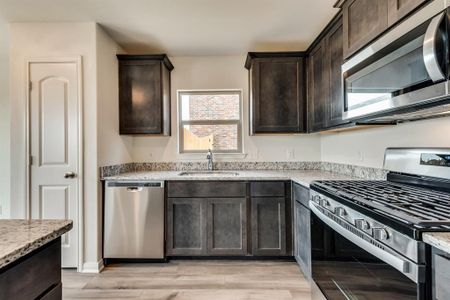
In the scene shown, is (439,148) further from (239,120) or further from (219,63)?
(219,63)

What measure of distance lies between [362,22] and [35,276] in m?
2.13

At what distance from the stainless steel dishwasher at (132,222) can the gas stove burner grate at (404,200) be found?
1689 mm

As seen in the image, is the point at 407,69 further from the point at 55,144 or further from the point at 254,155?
the point at 55,144

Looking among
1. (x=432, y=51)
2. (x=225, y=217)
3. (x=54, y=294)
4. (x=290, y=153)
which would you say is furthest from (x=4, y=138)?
(x=432, y=51)

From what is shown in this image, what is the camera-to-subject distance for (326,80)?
2479 mm

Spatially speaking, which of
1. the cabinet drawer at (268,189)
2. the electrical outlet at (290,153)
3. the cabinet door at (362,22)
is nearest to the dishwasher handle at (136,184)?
→ the cabinet drawer at (268,189)

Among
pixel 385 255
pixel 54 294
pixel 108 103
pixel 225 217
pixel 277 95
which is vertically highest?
pixel 277 95

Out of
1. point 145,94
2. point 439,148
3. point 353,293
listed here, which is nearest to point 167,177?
point 145,94

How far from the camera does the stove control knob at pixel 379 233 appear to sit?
109 cm

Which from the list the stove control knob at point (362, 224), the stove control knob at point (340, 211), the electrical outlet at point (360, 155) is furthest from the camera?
the electrical outlet at point (360, 155)

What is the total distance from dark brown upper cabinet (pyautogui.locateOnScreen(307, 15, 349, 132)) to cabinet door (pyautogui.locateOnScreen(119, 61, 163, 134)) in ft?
5.69

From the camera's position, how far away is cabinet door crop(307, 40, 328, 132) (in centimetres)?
255

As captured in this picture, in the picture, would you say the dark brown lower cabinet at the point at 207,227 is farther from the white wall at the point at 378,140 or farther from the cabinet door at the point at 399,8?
the cabinet door at the point at 399,8

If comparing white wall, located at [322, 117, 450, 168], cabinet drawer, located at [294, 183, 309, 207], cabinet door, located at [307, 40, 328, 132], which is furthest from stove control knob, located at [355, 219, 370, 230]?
cabinet door, located at [307, 40, 328, 132]
